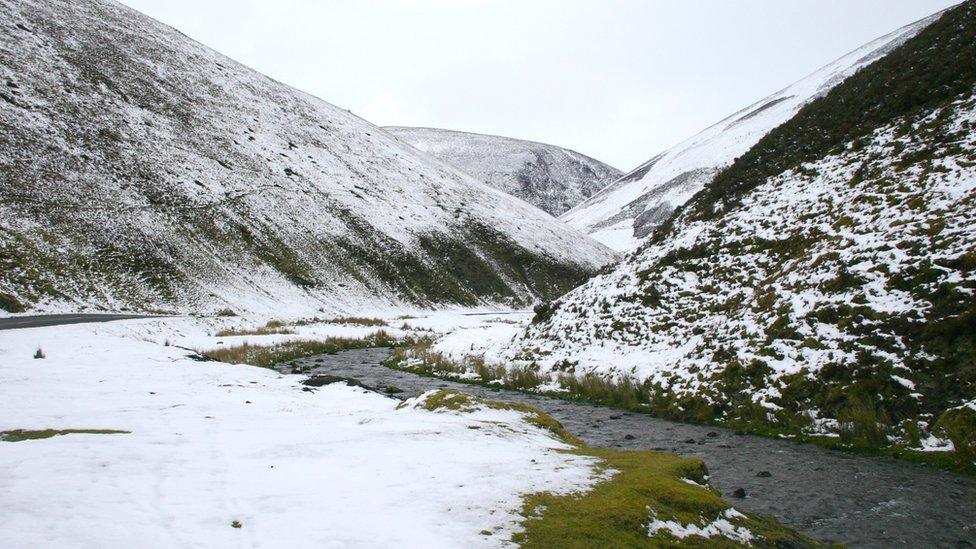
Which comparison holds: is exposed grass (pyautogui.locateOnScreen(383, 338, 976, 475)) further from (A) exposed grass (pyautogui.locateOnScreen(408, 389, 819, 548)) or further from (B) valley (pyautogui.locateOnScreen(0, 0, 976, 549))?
(A) exposed grass (pyautogui.locateOnScreen(408, 389, 819, 548))

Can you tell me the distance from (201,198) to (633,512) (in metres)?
58.9

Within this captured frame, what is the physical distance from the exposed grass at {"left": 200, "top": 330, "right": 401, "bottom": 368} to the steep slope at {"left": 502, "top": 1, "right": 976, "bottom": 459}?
1018 centimetres

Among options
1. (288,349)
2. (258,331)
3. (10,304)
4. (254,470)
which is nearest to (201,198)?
(10,304)

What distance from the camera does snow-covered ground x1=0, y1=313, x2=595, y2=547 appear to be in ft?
13.6

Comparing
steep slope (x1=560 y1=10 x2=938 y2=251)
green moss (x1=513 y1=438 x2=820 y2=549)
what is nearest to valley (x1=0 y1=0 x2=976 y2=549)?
green moss (x1=513 y1=438 x2=820 y2=549)

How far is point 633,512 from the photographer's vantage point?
5039 mm

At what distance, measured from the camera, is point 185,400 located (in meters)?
9.84

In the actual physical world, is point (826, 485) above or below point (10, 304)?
below

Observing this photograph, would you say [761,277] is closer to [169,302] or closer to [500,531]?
[500,531]

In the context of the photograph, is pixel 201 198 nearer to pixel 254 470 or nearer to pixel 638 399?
pixel 638 399

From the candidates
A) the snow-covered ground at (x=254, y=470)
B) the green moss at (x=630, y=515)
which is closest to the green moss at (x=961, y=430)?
the green moss at (x=630, y=515)

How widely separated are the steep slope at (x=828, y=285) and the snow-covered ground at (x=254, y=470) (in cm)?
662

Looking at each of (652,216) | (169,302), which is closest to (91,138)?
(169,302)

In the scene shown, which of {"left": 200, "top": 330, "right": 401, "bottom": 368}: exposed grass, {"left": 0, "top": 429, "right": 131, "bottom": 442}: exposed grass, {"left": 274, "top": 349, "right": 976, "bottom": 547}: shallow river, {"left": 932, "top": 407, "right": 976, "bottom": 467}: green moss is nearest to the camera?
{"left": 0, "top": 429, "right": 131, "bottom": 442}: exposed grass
